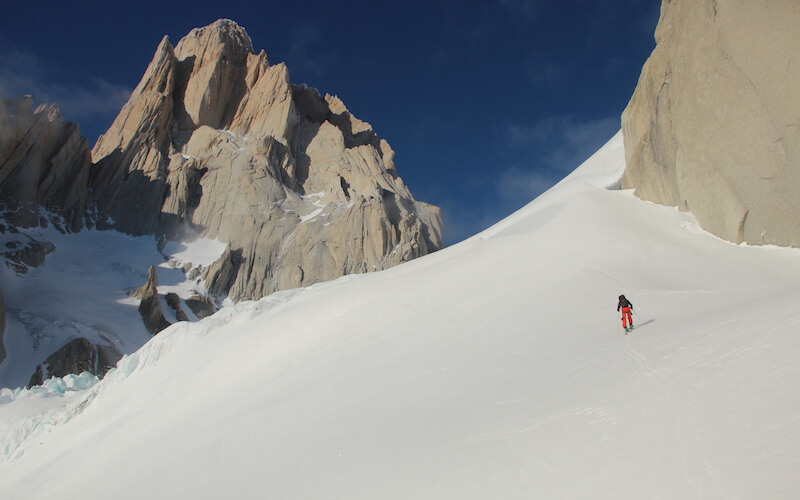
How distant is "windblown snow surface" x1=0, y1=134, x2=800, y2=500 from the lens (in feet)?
17.7

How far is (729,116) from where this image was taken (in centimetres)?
1897

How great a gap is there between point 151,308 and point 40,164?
2085 cm

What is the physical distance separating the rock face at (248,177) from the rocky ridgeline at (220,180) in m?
0.15

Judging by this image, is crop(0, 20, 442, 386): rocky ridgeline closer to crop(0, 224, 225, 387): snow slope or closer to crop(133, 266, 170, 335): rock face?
crop(133, 266, 170, 335): rock face

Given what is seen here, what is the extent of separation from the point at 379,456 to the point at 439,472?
1.15m

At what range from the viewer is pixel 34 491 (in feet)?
40.6

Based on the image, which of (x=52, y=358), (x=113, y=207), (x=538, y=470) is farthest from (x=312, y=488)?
(x=113, y=207)

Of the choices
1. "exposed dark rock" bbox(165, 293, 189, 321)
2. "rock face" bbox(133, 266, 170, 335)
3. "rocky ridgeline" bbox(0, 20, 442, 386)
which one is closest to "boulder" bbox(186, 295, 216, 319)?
"rocky ridgeline" bbox(0, 20, 442, 386)

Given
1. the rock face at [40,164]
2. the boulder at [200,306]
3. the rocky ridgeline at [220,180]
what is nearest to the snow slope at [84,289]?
the boulder at [200,306]

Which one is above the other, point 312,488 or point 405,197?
point 405,197

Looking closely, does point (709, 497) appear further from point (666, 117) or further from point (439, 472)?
point (666, 117)

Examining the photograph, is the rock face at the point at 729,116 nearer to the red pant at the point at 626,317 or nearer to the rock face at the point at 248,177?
the red pant at the point at 626,317

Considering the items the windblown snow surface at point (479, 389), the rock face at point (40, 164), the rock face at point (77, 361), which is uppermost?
the rock face at point (40, 164)

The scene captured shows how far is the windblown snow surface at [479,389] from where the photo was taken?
5406mm
